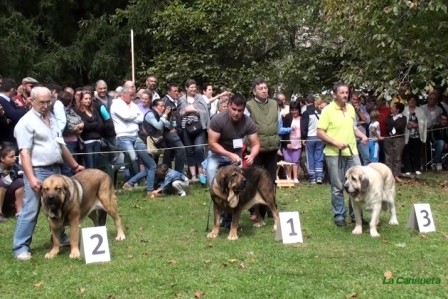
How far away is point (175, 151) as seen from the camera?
11.0 meters

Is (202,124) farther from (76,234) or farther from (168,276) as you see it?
(168,276)

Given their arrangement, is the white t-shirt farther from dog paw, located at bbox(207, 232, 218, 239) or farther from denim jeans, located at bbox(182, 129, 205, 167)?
dog paw, located at bbox(207, 232, 218, 239)

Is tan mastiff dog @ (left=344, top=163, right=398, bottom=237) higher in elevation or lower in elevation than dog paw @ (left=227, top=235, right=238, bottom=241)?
higher

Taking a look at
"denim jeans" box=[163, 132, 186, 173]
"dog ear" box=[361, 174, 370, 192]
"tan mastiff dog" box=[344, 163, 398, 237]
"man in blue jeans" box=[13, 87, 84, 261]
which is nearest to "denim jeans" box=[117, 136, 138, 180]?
"denim jeans" box=[163, 132, 186, 173]

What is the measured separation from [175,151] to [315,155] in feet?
10.4

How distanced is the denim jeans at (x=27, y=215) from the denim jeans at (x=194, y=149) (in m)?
4.97

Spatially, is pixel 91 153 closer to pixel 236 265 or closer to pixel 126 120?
pixel 126 120

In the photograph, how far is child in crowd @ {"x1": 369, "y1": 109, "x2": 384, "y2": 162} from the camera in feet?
41.7

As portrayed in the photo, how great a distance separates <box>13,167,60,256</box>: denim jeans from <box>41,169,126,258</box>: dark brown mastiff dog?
0.18 meters

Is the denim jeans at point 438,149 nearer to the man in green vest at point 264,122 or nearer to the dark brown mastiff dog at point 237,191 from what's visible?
the man in green vest at point 264,122

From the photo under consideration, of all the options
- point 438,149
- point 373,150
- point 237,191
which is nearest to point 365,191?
point 237,191

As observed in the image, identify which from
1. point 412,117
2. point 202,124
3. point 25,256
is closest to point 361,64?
point 412,117

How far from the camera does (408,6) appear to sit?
34.8 ft

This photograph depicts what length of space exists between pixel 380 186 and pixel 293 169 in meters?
5.02
